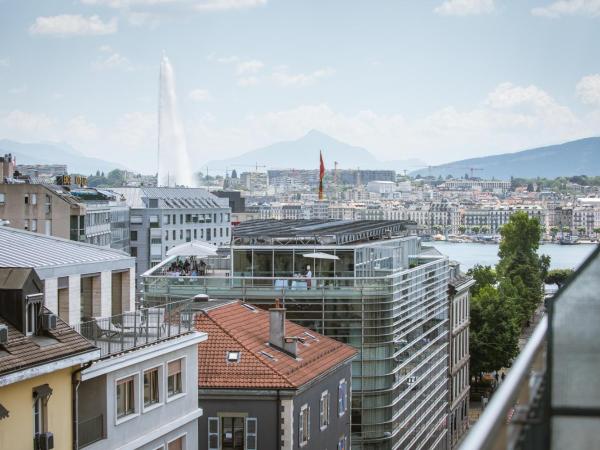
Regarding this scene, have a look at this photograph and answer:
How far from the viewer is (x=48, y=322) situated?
11484 mm

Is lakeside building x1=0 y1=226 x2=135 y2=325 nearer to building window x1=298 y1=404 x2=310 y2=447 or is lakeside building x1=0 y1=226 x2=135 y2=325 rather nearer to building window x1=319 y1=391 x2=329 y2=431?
building window x1=298 y1=404 x2=310 y2=447

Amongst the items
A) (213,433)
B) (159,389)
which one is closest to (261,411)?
(213,433)

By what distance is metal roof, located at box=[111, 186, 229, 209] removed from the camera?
91438mm

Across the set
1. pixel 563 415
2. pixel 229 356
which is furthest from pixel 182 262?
pixel 563 415

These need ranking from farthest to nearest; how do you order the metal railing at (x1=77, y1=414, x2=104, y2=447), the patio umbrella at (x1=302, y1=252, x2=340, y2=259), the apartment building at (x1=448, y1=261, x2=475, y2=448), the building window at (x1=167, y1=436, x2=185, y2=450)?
the apartment building at (x1=448, y1=261, x2=475, y2=448) → the patio umbrella at (x1=302, y1=252, x2=340, y2=259) → the building window at (x1=167, y1=436, x2=185, y2=450) → the metal railing at (x1=77, y1=414, x2=104, y2=447)

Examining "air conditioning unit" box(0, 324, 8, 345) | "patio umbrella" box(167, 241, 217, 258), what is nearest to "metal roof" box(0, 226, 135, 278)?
"air conditioning unit" box(0, 324, 8, 345)

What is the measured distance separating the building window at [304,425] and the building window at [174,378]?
4.41m

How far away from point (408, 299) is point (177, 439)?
1428 cm

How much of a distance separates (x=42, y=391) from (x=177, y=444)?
4.49 meters

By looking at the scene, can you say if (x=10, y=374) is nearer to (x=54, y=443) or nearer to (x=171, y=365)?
(x=54, y=443)

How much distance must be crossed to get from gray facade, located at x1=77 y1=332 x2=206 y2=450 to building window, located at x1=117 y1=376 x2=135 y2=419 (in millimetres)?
32

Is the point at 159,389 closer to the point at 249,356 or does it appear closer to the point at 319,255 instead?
the point at 249,356

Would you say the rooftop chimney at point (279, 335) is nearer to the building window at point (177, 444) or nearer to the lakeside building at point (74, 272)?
the lakeside building at point (74, 272)

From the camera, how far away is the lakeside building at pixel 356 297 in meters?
25.7
